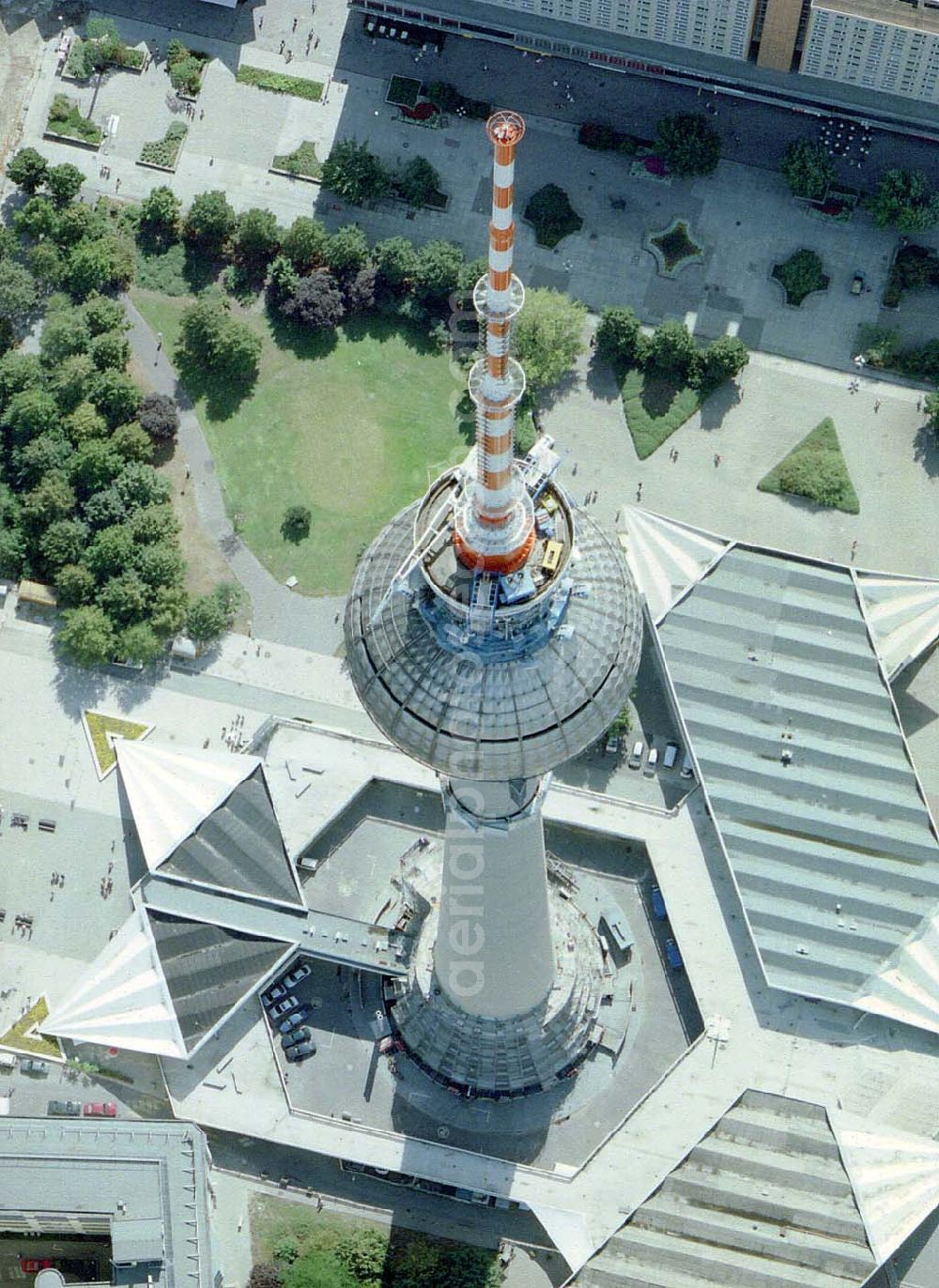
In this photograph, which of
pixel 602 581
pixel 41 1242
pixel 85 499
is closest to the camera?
pixel 602 581

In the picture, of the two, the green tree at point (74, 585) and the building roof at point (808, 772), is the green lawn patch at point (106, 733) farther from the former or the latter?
the building roof at point (808, 772)

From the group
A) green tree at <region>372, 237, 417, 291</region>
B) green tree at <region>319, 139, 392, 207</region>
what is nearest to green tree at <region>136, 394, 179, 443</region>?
green tree at <region>372, 237, 417, 291</region>

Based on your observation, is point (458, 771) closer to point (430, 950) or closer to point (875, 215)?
point (430, 950)

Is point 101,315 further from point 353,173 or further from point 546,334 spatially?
point 546,334

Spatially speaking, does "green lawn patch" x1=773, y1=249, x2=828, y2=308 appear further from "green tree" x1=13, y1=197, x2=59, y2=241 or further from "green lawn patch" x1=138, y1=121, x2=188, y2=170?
"green tree" x1=13, y1=197, x2=59, y2=241

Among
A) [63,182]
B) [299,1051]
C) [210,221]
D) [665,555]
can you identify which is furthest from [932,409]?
[63,182]

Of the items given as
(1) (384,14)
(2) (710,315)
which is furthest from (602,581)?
(1) (384,14)
